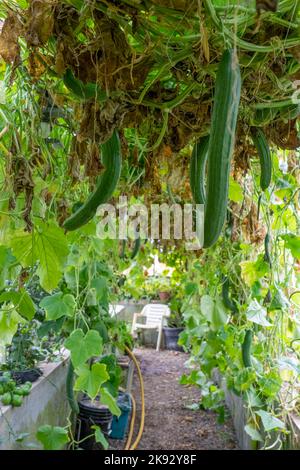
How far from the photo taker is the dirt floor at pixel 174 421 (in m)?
4.16

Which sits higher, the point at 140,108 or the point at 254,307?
the point at 140,108

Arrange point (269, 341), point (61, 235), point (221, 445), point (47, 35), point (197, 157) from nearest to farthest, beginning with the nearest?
1. point (47, 35)
2. point (197, 157)
3. point (61, 235)
4. point (269, 341)
5. point (221, 445)

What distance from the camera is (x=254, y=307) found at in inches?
73.3

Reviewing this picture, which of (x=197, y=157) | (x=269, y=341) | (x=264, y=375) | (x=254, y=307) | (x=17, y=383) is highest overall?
(x=197, y=157)

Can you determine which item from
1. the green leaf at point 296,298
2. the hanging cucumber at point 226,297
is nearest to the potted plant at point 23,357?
the hanging cucumber at point 226,297

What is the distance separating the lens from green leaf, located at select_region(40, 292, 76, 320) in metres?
1.89

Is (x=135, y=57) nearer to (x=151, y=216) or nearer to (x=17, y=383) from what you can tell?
(x=151, y=216)

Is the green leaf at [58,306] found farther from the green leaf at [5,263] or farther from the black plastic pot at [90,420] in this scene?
the black plastic pot at [90,420]

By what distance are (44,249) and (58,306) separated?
0.74 meters

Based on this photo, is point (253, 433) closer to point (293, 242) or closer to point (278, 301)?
point (278, 301)

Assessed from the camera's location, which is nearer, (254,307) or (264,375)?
(254,307)

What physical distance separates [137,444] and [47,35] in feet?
13.1

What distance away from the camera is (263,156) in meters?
0.97

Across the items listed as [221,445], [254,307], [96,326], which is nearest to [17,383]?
[96,326]
